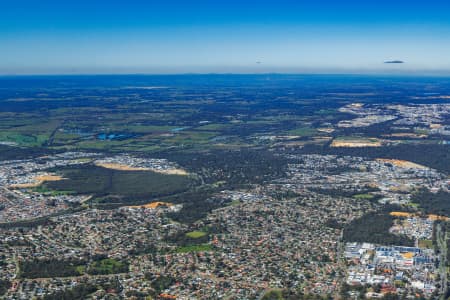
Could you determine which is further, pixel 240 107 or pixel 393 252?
pixel 240 107

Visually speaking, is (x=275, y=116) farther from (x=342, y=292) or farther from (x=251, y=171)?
(x=342, y=292)

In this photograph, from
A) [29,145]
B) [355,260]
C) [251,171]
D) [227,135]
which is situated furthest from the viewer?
[227,135]

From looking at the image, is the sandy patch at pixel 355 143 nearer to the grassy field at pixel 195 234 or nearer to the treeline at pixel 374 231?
the treeline at pixel 374 231

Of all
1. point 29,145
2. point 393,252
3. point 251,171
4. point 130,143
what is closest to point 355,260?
point 393,252

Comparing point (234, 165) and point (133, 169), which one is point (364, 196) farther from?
point (133, 169)

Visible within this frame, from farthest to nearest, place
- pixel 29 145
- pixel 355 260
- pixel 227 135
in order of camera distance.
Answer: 1. pixel 227 135
2. pixel 29 145
3. pixel 355 260

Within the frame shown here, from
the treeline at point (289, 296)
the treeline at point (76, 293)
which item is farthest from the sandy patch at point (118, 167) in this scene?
the treeline at point (289, 296)

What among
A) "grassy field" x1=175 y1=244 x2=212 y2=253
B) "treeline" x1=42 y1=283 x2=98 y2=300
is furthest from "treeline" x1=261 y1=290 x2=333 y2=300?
"treeline" x1=42 y1=283 x2=98 y2=300
